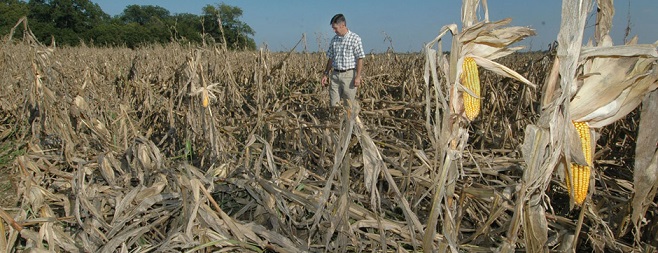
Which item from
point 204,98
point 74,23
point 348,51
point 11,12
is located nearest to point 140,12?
point 74,23

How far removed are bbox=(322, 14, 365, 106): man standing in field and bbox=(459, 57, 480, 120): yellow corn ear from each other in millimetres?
3984

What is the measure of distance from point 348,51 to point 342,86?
48cm

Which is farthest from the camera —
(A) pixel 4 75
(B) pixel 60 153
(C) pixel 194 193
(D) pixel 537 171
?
(A) pixel 4 75

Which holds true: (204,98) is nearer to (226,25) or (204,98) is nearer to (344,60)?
(344,60)

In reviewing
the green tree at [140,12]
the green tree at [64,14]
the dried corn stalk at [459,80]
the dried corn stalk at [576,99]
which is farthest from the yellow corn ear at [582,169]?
the green tree at [140,12]

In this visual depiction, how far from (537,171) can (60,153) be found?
3.08 meters

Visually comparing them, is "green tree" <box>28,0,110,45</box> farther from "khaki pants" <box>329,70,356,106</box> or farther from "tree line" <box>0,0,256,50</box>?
"khaki pants" <box>329,70,356,106</box>

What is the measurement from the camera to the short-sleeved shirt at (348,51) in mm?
5594

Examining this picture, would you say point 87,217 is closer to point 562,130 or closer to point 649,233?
point 562,130

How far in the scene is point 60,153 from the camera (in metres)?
2.96

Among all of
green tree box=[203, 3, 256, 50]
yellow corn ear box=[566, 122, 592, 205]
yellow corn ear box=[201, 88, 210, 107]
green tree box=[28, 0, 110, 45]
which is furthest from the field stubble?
green tree box=[28, 0, 110, 45]

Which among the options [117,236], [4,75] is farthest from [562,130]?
[4,75]

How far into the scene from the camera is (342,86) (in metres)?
5.68

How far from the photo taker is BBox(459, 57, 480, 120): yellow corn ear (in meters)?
1.49
